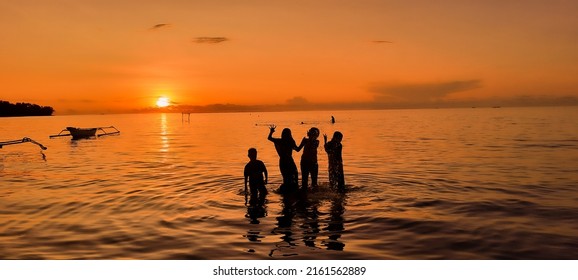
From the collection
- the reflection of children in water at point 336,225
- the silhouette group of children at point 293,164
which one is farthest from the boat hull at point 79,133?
the reflection of children in water at point 336,225

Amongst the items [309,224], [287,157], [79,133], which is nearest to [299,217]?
[309,224]

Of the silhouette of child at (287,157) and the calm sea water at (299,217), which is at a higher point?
the silhouette of child at (287,157)

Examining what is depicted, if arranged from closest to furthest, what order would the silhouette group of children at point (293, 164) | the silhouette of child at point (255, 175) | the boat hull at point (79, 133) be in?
the silhouette of child at point (255, 175) < the silhouette group of children at point (293, 164) < the boat hull at point (79, 133)

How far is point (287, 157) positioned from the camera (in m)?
16.0

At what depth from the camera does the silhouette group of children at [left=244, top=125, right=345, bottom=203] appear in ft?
51.0

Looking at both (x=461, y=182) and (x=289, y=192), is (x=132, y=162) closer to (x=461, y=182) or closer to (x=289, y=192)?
(x=289, y=192)

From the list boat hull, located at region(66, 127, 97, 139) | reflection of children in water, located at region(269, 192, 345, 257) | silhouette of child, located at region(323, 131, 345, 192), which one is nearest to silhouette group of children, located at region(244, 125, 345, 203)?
silhouette of child, located at region(323, 131, 345, 192)

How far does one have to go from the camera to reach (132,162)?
108 ft

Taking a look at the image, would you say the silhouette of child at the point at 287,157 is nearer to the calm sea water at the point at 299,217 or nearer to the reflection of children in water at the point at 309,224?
the reflection of children in water at the point at 309,224

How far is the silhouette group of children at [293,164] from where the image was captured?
15555 mm

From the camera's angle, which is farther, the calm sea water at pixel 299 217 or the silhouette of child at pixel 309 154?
the silhouette of child at pixel 309 154

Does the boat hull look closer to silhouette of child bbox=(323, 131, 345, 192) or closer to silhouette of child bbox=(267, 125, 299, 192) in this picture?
silhouette of child bbox=(267, 125, 299, 192)

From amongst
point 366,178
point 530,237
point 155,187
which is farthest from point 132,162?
point 530,237

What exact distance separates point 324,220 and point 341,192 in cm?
449
